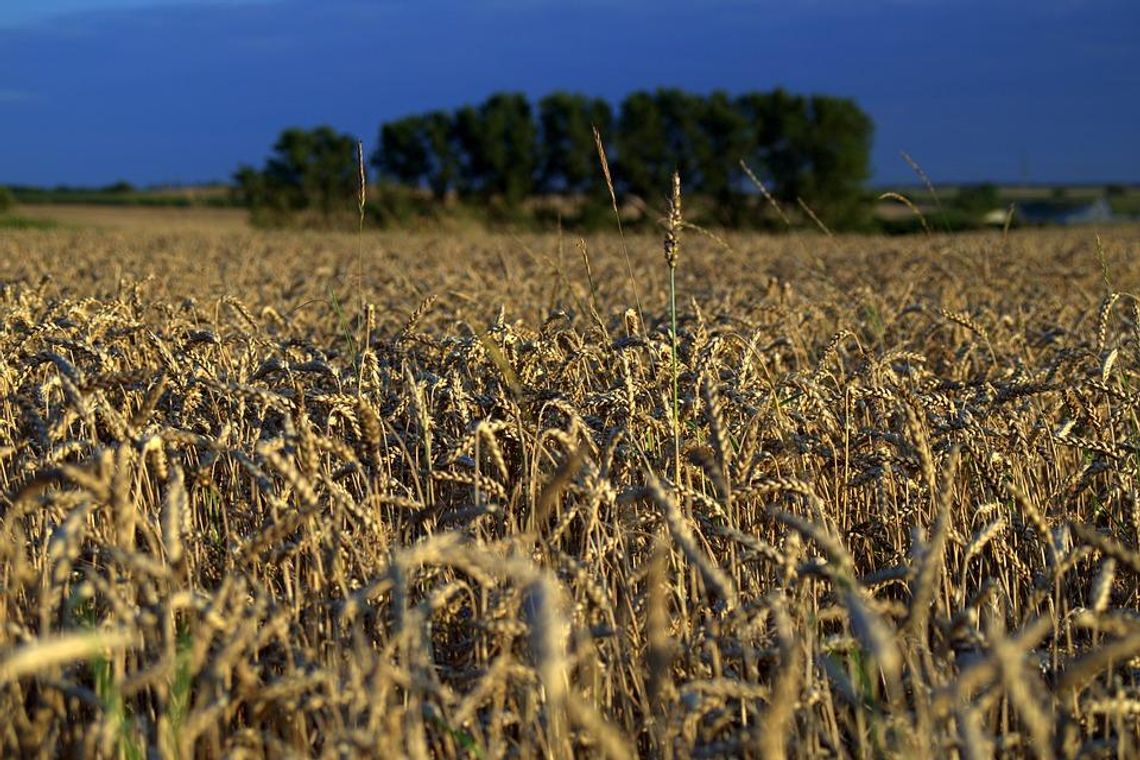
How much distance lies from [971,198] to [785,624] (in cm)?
5613

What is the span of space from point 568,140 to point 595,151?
1.26 meters

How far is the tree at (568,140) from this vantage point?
139 feet

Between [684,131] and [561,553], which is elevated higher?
[684,131]

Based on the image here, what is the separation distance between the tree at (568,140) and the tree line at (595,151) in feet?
0.13

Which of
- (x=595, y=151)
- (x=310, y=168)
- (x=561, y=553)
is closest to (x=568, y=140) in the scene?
(x=595, y=151)

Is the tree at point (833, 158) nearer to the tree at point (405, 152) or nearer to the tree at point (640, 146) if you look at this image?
the tree at point (640, 146)

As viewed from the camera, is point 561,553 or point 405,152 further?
point 405,152

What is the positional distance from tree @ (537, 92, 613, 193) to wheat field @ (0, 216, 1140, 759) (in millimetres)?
38188

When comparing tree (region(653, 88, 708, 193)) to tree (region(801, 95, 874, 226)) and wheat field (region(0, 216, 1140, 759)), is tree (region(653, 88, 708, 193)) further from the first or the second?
wheat field (region(0, 216, 1140, 759))

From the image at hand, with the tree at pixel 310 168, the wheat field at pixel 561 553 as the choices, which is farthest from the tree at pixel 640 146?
the wheat field at pixel 561 553

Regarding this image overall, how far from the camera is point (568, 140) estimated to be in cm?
4281

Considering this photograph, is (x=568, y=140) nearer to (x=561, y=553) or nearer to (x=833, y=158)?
(x=833, y=158)

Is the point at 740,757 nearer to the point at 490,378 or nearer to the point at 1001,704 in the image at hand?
the point at 1001,704

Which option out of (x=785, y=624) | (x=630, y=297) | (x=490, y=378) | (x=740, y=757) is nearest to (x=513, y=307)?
(x=630, y=297)
